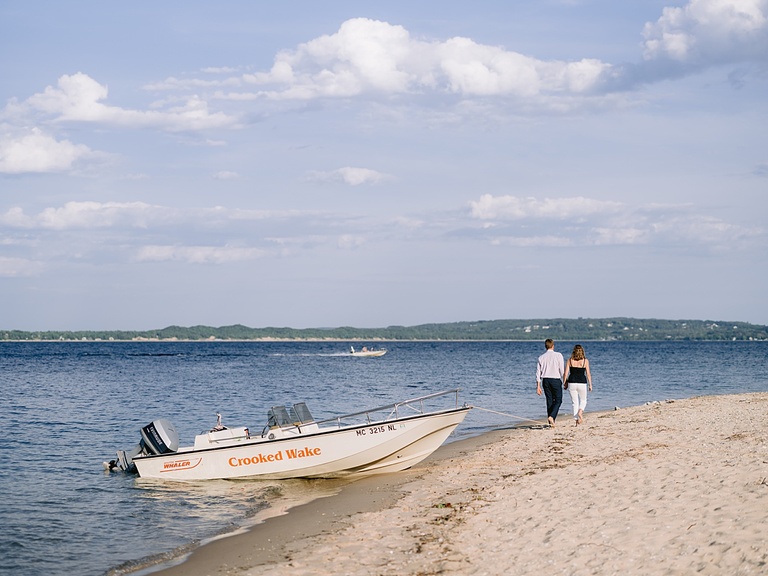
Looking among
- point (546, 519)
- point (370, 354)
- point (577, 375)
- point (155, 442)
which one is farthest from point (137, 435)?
point (370, 354)

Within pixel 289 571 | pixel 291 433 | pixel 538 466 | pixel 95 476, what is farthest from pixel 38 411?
pixel 289 571

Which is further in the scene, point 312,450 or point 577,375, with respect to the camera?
point 577,375

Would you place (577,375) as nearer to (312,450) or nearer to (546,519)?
(312,450)

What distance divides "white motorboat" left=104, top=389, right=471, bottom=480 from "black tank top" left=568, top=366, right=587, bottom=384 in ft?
12.4

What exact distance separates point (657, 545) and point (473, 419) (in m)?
18.0

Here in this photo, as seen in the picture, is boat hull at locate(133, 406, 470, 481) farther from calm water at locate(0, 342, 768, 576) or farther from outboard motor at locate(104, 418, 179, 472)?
outboard motor at locate(104, 418, 179, 472)

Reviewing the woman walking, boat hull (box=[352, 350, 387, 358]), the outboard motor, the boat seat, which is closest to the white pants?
the woman walking

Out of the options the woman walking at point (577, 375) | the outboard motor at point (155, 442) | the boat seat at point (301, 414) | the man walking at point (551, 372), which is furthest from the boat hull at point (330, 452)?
the woman walking at point (577, 375)

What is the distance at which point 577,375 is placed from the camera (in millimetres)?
18344

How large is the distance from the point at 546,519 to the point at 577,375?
9.20 m

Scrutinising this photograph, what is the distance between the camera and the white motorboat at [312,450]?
1552 centimetres

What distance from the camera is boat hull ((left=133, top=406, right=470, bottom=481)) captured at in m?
15.5

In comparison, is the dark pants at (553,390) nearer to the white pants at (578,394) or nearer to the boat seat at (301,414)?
the white pants at (578,394)

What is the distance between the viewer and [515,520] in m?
9.76
